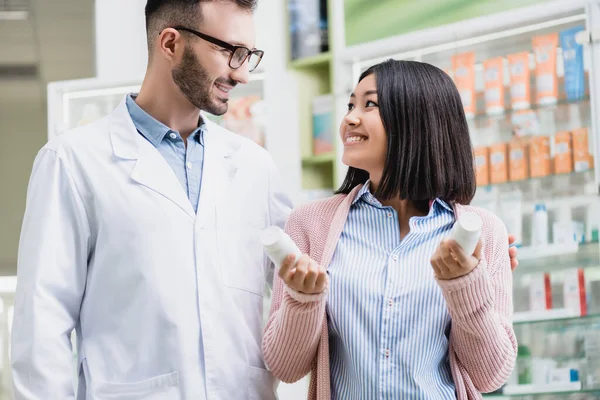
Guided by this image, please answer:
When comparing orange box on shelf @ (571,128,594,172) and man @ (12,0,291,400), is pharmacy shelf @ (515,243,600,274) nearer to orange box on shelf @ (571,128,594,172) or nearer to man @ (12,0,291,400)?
orange box on shelf @ (571,128,594,172)

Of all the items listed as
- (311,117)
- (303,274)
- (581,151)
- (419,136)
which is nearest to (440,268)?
(303,274)

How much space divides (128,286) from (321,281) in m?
0.48

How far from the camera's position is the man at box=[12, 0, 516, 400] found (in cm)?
191

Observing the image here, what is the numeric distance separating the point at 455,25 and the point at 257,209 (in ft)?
6.80

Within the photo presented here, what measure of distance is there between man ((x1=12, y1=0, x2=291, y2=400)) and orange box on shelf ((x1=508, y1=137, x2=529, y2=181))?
82.5 inches

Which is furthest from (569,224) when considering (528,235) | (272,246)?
(272,246)

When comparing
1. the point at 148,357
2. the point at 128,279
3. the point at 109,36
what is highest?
the point at 109,36

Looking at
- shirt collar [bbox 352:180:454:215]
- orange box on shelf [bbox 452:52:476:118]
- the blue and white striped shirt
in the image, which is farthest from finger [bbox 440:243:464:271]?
orange box on shelf [bbox 452:52:476:118]

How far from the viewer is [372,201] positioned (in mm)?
1970

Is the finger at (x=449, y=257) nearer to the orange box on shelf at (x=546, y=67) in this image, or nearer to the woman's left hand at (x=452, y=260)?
the woman's left hand at (x=452, y=260)

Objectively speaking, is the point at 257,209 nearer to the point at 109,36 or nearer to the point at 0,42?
the point at 109,36

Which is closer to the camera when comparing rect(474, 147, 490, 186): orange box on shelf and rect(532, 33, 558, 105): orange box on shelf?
rect(532, 33, 558, 105): orange box on shelf

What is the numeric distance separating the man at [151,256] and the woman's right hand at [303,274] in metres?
0.34

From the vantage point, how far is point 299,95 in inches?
196
